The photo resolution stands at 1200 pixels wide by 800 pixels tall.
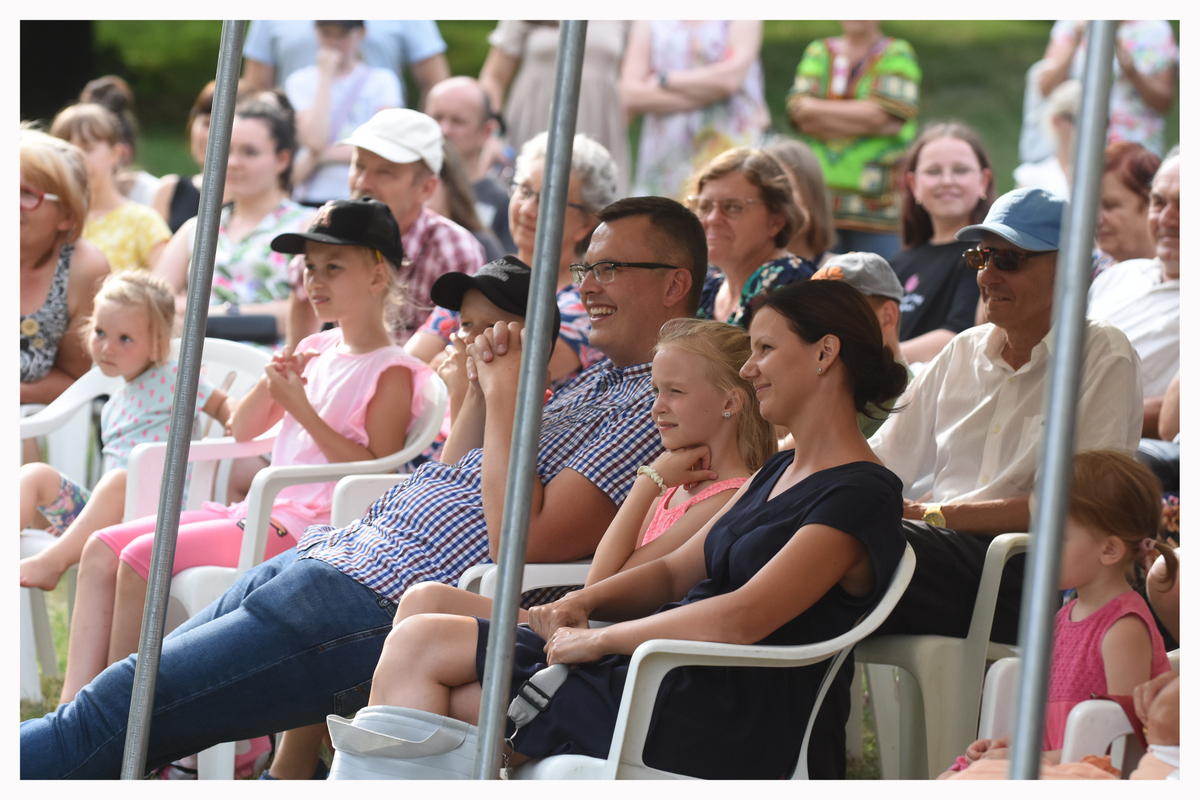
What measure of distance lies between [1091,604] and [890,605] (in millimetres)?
470

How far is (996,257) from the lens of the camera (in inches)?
102

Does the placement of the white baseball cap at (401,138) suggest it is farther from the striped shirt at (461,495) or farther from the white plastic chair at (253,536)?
the striped shirt at (461,495)

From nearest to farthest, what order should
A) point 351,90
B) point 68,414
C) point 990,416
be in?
point 990,416 < point 68,414 < point 351,90

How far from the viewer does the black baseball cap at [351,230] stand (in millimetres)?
3145

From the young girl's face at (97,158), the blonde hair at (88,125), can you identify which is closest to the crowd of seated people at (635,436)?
the young girl's face at (97,158)

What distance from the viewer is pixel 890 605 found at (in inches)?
72.7

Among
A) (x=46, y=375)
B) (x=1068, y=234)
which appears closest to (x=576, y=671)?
(x=1068, y=234)

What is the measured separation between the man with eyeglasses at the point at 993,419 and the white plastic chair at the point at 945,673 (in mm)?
38

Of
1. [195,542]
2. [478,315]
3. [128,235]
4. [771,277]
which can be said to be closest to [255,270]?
[128,235]

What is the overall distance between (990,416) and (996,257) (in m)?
0.34

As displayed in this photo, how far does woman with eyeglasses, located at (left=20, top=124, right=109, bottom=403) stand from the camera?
4102mm

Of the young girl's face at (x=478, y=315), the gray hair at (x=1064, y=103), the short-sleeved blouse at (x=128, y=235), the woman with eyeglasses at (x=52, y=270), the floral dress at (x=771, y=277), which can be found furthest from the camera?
the gray hair at (x=1064, y=103)

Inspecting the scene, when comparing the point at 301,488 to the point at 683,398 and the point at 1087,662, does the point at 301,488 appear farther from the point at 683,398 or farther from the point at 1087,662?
the point at 1087,662

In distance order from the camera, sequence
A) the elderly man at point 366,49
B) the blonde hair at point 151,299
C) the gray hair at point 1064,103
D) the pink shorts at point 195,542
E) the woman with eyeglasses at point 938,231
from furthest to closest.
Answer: the elderly man at point 366,49 → the gray hair at point 1064,103 → the woman with eyeglasses at point 938,231 → the blonde hair at point 151,299 → the pink shorts at point 195,542
